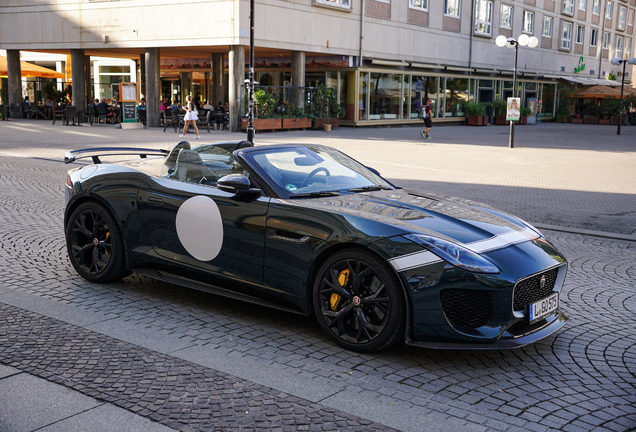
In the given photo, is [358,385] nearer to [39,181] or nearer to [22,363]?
[22,363]

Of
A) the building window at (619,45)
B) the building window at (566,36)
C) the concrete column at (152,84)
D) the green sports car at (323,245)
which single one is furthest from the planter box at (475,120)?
the green sports car at (323,245)

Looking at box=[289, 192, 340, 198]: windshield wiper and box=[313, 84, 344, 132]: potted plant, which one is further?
box=[313, 84, 344, 132]: potted plant

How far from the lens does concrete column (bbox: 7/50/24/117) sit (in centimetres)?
3606

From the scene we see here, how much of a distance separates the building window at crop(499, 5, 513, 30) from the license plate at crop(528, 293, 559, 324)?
4504cm

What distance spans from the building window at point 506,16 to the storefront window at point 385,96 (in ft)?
43.2

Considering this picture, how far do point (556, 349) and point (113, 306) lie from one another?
11.2 ft

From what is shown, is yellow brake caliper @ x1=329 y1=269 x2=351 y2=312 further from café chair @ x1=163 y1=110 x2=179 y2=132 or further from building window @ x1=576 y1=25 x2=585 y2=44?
building window @ x1=576 y1=25 x2=585 y2=44

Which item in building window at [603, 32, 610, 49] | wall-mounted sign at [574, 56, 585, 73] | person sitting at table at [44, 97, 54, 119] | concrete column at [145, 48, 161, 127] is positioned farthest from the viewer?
building window at [603, 32, 610, 49]

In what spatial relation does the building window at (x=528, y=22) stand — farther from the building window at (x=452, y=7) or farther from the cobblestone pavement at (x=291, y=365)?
the cobblestone pavement at (x=291, y=365)

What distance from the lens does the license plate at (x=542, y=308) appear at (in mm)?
4176

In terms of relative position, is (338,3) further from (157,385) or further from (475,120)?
(157,385)

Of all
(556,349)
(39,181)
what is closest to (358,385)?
(556,349)

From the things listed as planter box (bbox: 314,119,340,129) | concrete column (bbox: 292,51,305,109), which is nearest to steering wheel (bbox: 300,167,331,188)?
concrete column (bbox: 292,51,305,109)

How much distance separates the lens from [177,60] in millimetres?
42219
